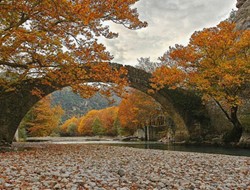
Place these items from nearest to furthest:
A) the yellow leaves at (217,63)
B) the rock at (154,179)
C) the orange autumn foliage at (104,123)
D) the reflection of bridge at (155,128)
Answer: the rock at (154,179) < the yellow leaves at (217,63) < the reflection of bridge at (155,128) < the orange autumn foliage at (104,123)

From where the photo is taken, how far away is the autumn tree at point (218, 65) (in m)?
18.9

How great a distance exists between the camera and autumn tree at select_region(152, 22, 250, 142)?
1891 centimetres

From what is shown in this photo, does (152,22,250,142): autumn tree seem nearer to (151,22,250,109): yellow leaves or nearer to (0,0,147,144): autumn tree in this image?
A: (151,22,250,109): yellow leaves

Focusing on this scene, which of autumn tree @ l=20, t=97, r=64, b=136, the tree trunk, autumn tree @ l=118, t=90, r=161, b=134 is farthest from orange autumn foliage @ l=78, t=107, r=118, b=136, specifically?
the tree trunk

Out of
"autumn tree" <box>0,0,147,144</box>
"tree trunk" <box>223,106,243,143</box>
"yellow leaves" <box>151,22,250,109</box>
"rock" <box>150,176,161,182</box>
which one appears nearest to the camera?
"rock" <box>150,176,161,182</box>

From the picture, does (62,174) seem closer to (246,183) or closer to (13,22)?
(246,183)

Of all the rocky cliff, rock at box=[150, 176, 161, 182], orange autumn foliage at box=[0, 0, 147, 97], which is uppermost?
the rocky cliff

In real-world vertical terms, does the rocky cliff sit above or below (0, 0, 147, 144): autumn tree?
above

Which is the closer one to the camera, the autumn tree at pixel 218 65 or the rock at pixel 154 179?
the rock at pixel 154 179

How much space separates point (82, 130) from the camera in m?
91.3

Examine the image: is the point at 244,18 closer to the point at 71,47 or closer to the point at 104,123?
the point at 71,47

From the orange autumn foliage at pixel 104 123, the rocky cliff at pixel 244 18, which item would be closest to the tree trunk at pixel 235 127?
the rocky cliff at pixel 244 18

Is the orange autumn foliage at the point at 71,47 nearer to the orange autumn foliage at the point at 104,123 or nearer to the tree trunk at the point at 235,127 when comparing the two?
the tree trunk at the point at 235,127

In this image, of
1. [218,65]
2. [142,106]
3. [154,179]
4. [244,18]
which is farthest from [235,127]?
[154,179]
